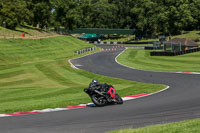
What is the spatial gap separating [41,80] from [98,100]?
2032cm

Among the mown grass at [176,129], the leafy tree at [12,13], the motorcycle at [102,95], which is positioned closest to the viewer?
the mown grass at [176,129]

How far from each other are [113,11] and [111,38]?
22.8 meters

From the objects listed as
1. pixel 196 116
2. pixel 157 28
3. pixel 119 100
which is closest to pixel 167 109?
pixel 196 116

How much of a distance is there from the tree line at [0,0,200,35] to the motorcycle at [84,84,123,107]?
72.7m

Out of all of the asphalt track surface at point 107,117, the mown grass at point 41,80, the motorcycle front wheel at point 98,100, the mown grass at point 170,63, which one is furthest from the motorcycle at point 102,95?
the mown grass at point 170,63

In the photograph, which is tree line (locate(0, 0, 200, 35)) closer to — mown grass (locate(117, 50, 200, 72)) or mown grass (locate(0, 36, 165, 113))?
mown grass (locate(0, 36, 165, 113))

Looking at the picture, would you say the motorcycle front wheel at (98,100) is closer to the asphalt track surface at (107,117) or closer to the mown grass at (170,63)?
the asphalt track surface at (107,117)

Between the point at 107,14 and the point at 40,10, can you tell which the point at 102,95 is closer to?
the point at 40,10

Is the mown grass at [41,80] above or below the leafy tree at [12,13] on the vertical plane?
below

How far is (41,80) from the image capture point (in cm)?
3734

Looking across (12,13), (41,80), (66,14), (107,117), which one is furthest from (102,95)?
(66,14)

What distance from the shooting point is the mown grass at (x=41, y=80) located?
21.8 metres

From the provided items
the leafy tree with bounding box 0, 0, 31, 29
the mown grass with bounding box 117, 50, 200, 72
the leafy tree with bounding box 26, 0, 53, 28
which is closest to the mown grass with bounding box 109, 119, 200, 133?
the mown grass with bounding box 117, 50, 200, 72

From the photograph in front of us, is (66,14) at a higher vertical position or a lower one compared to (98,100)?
higher
